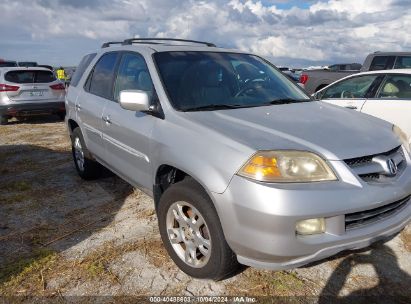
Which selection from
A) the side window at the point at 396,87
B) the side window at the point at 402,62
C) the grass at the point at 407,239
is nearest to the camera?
the grass at the point at 407,239

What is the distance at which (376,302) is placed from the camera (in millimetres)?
2699

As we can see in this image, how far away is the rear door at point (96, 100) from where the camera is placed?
4312 millimetres

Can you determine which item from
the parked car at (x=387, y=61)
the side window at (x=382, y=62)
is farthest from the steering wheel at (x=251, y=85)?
the side window at (x=382, y=62)

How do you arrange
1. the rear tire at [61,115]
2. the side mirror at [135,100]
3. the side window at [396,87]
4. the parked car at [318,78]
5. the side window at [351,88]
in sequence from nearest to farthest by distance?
the side mirror at [135,100] < the side window at [396,87] < the side window at [351,88] < the parked car at [318,78] < the rear tire at [61,115]

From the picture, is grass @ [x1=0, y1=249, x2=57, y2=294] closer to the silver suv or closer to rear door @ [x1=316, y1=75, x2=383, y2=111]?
the silver suv

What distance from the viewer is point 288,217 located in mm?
2297

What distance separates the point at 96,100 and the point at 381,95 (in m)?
4.31

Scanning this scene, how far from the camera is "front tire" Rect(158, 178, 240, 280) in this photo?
2633mm

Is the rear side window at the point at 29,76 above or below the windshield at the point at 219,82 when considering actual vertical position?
below

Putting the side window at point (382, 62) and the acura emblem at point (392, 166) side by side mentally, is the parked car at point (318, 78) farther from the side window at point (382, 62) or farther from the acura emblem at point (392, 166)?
the acura emblem at point (392, 166)

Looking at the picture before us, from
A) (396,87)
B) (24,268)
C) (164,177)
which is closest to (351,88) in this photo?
(396,87)

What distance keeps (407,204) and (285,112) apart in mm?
1151

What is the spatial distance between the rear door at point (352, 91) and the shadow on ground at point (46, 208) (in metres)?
3.63

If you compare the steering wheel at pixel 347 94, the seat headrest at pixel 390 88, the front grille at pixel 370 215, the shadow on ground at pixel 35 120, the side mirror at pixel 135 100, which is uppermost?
the side mirror at pixel 135 100
